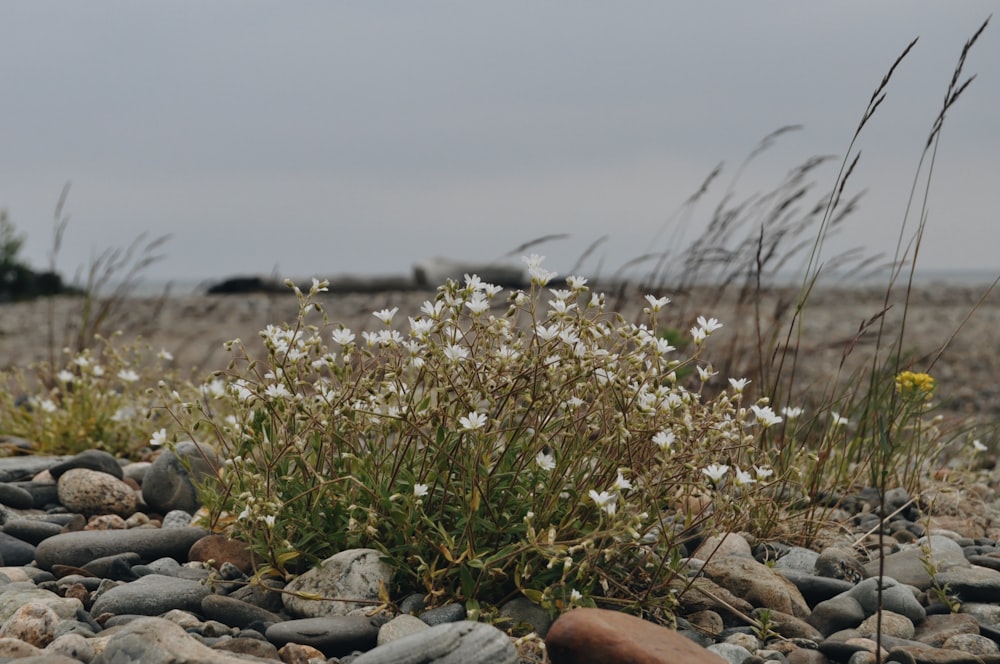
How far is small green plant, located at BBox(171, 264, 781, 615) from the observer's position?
3.23 m

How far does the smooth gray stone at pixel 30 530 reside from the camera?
4371 mm

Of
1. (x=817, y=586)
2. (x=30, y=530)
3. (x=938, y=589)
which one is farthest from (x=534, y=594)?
(x=30, y=530)

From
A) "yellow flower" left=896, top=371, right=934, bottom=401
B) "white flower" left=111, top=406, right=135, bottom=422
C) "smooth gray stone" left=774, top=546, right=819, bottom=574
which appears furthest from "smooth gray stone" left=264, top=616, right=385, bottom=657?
"white flower" left=111, top=406, right=135, bottom=422

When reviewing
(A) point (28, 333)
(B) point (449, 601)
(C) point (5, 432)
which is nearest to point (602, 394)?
(B) point (449, 601)

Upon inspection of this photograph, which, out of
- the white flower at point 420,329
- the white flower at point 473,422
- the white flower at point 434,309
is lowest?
the white flower at point 473,422

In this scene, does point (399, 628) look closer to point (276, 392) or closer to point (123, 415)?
point (276, 392)

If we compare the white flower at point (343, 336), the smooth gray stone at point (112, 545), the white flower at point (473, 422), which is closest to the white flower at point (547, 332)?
the white flower at point (473, 422)

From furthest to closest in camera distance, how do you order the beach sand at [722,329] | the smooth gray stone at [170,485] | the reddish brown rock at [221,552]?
the beach sand at [722,329]
the smooth gray stone at [170,485]
the reddish brown rock at [221,552]

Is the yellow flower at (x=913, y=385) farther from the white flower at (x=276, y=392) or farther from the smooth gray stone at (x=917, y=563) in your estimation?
the white flower at (x=276, y=392)

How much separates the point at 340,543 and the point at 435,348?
0.87 m

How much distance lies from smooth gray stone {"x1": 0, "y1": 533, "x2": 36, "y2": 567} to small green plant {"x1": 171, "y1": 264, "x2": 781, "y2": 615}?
1.22m

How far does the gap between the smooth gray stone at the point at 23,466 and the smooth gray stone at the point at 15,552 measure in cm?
113

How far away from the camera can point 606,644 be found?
9.03 ft

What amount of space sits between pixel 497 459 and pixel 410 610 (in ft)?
1.92
